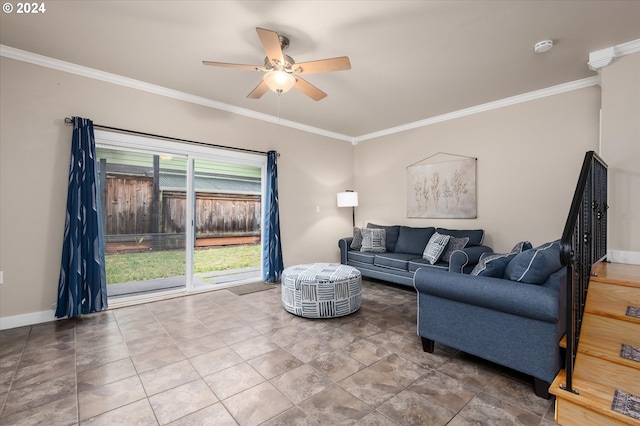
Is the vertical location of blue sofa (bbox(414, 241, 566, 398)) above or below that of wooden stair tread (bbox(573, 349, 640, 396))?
above

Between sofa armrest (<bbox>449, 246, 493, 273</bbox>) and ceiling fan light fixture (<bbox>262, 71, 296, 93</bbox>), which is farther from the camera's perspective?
sofa armrest (<bbox>449, 246, 493, 273</bbox>)

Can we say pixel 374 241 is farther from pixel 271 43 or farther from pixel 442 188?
pixel 271 43

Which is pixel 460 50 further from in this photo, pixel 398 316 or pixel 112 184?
pixel 112 184

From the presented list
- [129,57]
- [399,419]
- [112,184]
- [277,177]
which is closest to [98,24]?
[129,57]

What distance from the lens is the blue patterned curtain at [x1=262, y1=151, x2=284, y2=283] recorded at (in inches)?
189

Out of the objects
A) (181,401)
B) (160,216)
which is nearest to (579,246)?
(181,401)

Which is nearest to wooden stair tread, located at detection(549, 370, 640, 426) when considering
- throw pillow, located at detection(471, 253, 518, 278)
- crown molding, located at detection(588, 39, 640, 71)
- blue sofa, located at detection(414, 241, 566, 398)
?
blue sofa, located at detection(414, 241, 566, 398)

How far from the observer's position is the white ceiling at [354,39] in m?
2.37

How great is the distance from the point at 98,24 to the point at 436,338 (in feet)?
13.0

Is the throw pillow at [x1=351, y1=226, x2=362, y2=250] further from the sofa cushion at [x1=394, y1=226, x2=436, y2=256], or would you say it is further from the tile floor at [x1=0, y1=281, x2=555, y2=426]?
the tile floor at [x1=0, y1=281, x2=555, y2=426]

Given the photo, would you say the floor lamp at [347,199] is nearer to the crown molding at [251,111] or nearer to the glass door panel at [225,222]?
the crown molding at [251,111]

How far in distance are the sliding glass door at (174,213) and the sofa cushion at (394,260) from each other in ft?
6.76

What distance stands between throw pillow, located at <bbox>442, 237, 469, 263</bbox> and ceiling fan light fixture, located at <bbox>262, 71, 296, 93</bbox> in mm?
3037

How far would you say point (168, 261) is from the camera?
13.9ft
